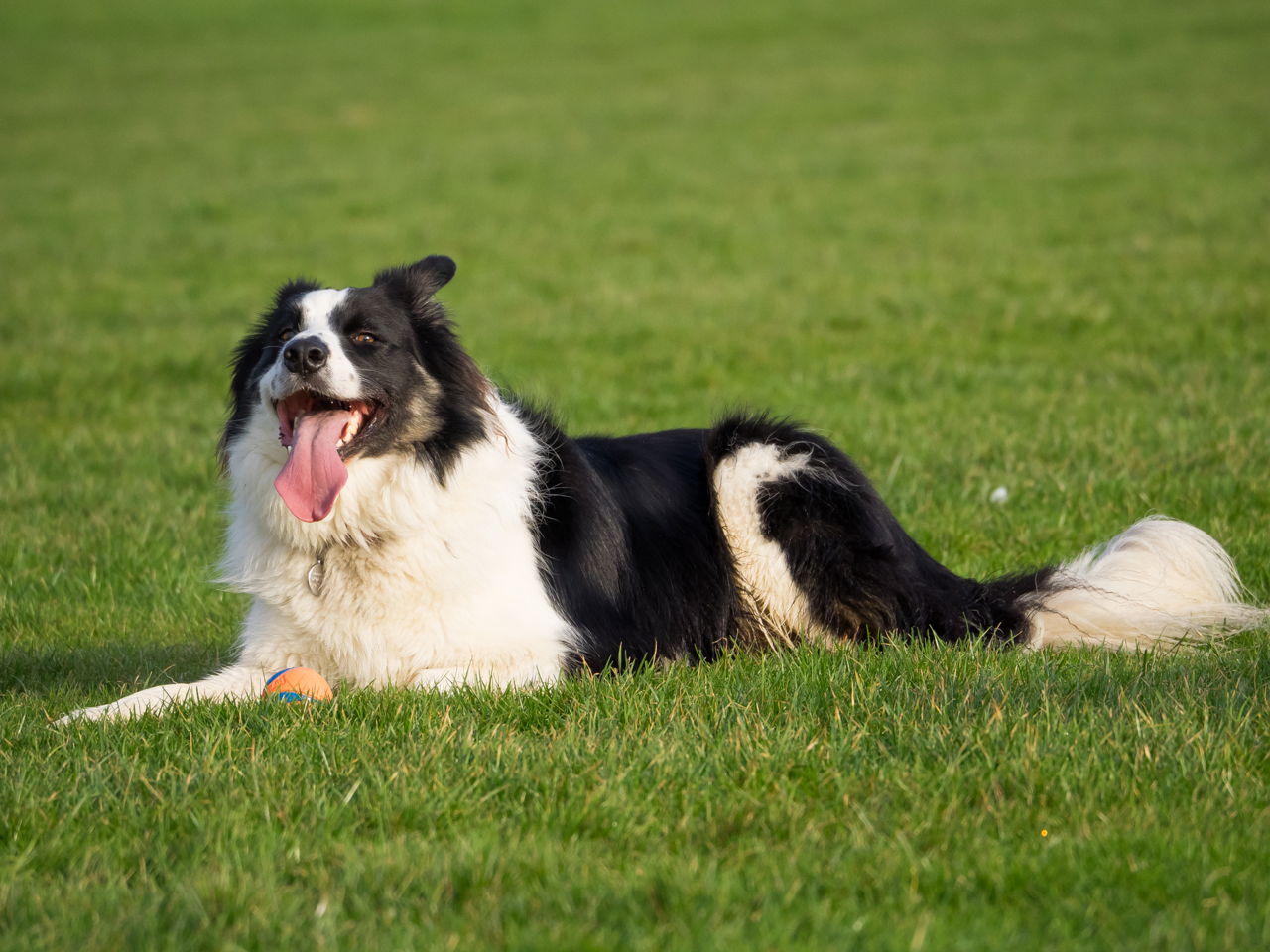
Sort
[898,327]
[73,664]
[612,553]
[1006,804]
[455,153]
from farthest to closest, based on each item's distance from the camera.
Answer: [455,153] < [898,327] < [73,664] < [612,553] < [1006,804]

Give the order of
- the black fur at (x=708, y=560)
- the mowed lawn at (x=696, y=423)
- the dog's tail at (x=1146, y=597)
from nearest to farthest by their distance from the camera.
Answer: the mowed lawn at (x=696, y=423) < the black fur at (x=708, y=560) < the dog's tail at (x=1146, y=597)

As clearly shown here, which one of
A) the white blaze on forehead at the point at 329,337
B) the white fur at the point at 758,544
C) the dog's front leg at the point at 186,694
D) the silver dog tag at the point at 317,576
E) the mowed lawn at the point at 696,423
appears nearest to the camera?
the mowed lawn at the point at 696,423

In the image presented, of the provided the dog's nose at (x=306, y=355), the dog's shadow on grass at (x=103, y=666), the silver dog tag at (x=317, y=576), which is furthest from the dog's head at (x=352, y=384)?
the dog's shadow on grass at (x=103, y=666)

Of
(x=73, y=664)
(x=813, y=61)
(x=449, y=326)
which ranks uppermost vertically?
(x=813, y=61)

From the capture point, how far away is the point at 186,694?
5.08 meters

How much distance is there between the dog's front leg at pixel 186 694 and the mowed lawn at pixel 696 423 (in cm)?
15

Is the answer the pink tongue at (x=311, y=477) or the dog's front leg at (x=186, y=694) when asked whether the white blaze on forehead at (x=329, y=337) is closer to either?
the pink tongue at (x=311, y=477)

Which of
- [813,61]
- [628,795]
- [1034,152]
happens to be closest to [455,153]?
[1034,152]

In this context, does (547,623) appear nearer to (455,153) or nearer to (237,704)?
(237,704)

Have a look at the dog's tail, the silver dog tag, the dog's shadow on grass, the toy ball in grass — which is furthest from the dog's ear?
the dog's tail

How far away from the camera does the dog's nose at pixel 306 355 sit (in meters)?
4.96

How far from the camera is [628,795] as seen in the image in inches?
160

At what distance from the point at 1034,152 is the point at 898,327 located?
427 inches

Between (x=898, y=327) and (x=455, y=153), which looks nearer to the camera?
(x=898, y=327)
